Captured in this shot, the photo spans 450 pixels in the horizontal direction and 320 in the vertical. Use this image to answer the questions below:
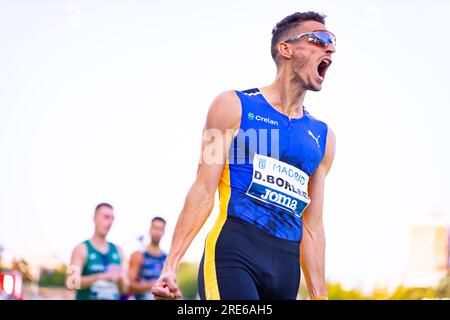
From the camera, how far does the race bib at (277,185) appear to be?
5.23 meters

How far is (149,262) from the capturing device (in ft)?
34.5

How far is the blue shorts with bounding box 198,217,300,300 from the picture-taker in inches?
196

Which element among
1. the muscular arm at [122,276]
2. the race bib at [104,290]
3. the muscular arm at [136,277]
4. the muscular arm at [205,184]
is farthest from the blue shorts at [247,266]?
the muscular arm at [136,277]

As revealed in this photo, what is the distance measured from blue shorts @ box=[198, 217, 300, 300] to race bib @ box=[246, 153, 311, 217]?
204mm

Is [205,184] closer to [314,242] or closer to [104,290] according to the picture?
[314,242]

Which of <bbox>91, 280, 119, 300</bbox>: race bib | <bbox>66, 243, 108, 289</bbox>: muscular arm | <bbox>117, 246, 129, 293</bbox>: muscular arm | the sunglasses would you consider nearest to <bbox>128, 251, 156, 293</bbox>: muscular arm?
<bbox>117, 246, 129, 293</bbox>: muscular arm

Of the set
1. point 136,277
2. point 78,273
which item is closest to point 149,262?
point 136,277

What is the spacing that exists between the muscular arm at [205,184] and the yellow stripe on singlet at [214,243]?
2.6 inches

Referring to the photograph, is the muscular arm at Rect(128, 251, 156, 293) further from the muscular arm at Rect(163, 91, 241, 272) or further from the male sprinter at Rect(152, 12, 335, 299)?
the muscular arm at Rect(163, 91, 241, 272)

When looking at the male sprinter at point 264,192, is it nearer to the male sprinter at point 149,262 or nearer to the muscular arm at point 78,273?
the muscular arm at point 78,273
